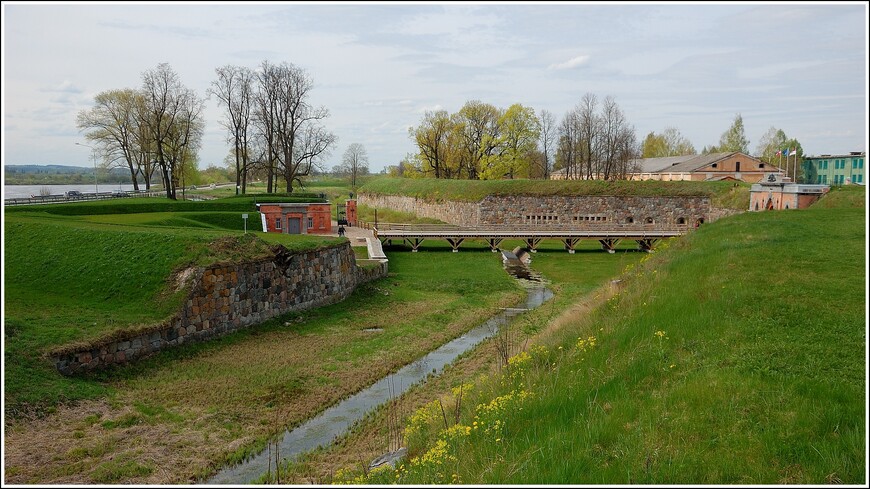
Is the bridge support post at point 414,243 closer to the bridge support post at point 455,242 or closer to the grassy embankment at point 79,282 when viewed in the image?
the bridge support post at point 455,242

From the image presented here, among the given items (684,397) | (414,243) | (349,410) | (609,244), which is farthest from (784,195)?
(684,397)

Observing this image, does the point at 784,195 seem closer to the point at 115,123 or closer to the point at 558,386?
the point at 558,386

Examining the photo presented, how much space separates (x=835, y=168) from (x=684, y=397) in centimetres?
4747

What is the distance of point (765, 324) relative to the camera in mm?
8758

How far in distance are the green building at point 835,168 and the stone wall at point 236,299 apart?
1361 inches

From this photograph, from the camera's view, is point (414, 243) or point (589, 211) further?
point (589, 211)

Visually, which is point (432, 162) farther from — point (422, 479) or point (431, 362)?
point (422, 479)

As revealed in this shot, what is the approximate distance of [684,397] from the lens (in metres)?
6.79

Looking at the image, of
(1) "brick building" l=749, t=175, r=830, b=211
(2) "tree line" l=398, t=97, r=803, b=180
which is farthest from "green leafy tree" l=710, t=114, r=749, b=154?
(1) "brick building" l=749, t=175, r=830, b=211

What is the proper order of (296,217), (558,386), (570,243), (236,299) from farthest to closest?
1. (570,243)
2. (296,217)
3. (236,299)
4. (558,386)

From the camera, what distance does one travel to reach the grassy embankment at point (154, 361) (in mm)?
9180

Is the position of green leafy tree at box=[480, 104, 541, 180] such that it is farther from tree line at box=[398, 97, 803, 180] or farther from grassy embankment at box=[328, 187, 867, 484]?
grassy embankment at box=[328, 187, 867, 484]

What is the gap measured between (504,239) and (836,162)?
2779 cm

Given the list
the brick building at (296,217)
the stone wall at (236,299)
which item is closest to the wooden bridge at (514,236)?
the brick building at (296,217)
